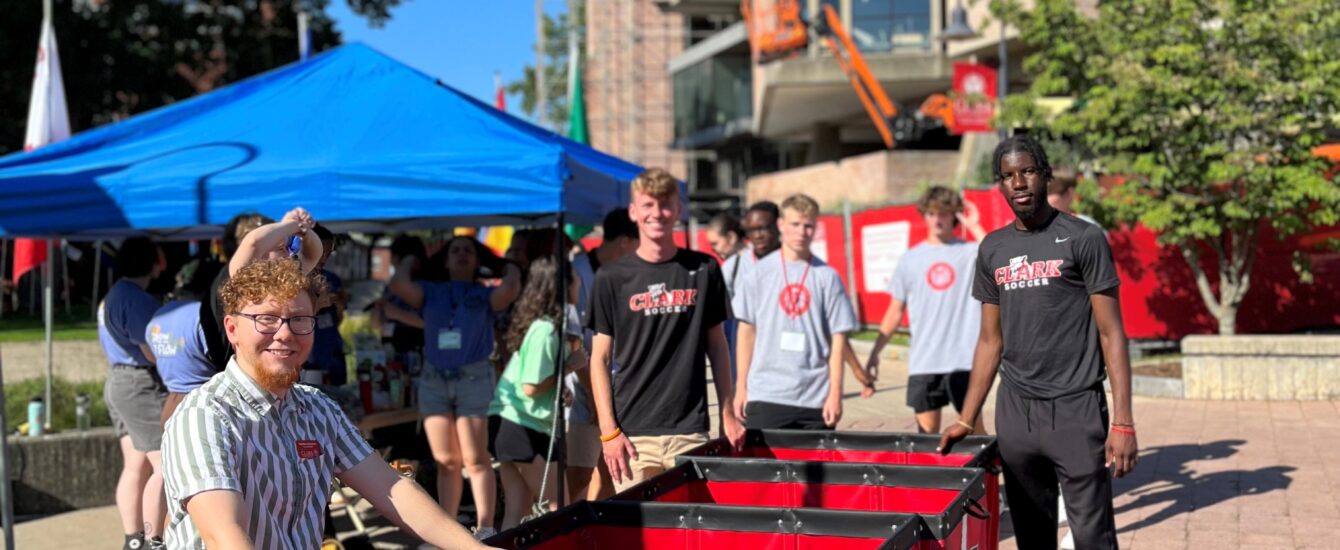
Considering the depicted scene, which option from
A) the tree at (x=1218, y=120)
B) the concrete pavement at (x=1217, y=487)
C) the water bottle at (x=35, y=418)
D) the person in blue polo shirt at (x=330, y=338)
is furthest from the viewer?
the tree at (x=1218, y=120)

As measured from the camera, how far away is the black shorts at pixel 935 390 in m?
7.08

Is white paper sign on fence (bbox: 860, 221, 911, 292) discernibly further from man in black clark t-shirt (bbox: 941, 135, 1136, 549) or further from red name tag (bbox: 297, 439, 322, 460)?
red name tag (bbox: 297, 439, 322, 460)

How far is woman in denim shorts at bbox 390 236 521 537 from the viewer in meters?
6.97

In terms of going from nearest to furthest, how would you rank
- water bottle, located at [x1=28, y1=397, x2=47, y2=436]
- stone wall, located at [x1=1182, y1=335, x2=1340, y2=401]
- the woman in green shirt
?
1. the woman in green shirt
2. water bottle, located at [x1=28, y1=397, x2=47, y2=436]
3. stone wall, located at [x1=1182, y1=335, x2=1340, y2=401]

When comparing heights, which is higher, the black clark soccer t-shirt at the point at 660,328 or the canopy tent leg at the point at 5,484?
the black clark soccer t-shirt at the point at 660,328

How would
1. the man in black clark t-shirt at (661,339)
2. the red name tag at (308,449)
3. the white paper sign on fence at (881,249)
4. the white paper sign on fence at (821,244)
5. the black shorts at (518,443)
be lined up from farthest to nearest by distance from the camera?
the white paper sign on fence at (821,244)
the white paper sign on fence at (881,249)
the black shorts at (518,443)
the man in black clark t-shirt at (661,339)
the red name tag at (308,449)

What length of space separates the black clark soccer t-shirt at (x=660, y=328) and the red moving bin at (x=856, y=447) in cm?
27

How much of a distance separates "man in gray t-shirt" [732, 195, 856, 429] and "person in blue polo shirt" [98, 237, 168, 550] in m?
3.13

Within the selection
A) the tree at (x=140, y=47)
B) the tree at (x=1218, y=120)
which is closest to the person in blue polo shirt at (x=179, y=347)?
the tree at (x=1218, y=120)

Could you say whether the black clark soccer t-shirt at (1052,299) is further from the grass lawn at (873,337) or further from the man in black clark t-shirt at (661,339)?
the grass lawn at (873,337)

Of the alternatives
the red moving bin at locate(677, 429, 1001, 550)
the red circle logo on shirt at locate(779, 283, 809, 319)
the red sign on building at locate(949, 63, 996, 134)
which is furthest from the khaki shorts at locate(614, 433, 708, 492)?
the red sign on building at locate(949, 63, 996, 134)

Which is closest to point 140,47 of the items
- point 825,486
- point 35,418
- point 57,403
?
point 57,403

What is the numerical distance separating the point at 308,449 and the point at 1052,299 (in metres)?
2.86

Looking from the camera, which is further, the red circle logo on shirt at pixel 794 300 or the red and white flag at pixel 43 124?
the red and white flag at pixel 43 124
